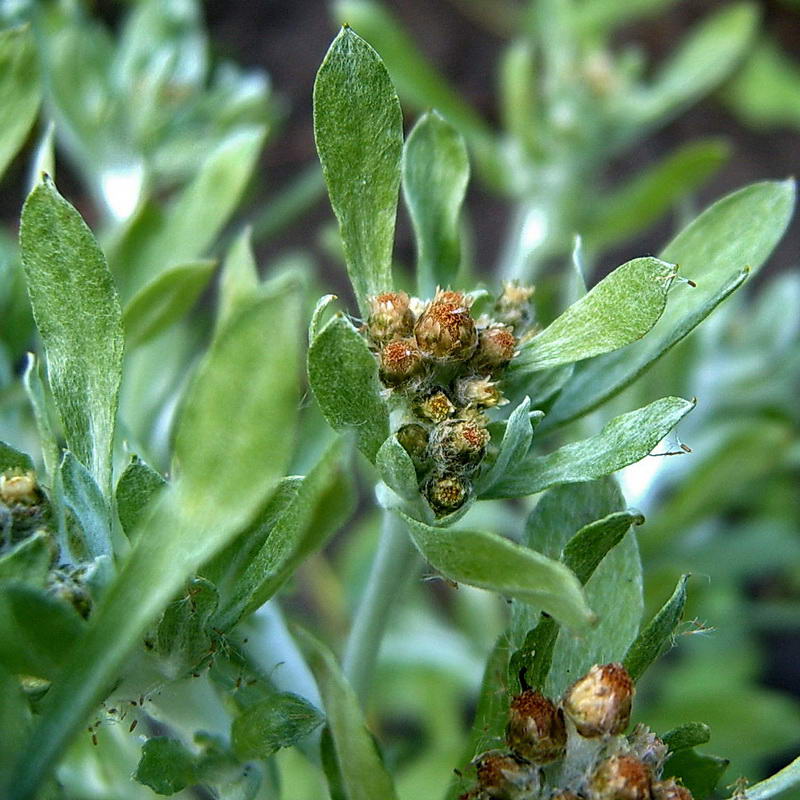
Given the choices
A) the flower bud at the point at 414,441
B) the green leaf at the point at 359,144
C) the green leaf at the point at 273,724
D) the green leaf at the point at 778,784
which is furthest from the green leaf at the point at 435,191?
the green leaf at the point at 778,784

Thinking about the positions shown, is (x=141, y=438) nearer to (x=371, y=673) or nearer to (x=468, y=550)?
(x=371, y=673)

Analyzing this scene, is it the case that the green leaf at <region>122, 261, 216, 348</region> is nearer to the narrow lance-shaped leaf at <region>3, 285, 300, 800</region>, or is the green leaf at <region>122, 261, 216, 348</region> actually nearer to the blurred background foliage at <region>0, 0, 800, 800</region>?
the blurred background foliage at <region>0, 0, 800, 800</region>

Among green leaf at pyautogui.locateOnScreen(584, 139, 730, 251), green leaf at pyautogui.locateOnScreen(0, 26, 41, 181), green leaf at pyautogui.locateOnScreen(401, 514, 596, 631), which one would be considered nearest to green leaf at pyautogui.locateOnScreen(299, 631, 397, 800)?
green leaf at pyautogui.locateOnScreen(401, 514, 596, 631)

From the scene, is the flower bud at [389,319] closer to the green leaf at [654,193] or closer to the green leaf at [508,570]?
the green leaf at [508,570]

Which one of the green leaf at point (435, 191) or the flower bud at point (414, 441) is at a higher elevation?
the green leaf at point (435, 191)

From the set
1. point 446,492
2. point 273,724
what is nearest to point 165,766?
point 273,724

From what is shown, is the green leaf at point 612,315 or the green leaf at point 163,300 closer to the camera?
the green leaf at point 612,315
